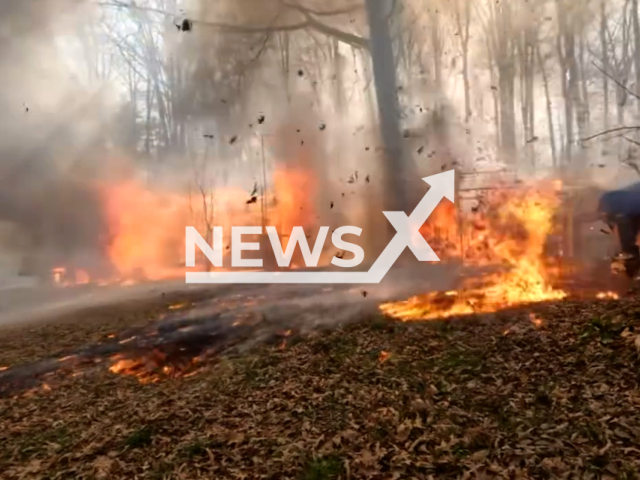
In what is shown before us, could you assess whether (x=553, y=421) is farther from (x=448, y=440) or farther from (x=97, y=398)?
(x=97, y=398)

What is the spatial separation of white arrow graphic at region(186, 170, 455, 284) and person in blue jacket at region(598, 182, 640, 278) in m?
2.26

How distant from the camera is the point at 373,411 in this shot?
3604 millimetres

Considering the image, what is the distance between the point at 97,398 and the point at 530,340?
12.2 feet

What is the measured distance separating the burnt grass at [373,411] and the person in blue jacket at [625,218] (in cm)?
215

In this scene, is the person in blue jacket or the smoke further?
the smoke

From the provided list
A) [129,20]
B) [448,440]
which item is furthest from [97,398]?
[129,20]

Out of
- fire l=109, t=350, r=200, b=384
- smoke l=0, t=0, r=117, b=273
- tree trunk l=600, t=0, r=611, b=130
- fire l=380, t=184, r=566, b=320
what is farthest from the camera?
smoke l=0, t=0, r=117, b=273

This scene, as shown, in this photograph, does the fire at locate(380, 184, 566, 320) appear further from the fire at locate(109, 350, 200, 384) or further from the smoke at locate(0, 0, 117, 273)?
the smoke at locate(0, 0, 117, 273)

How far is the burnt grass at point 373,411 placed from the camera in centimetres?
302

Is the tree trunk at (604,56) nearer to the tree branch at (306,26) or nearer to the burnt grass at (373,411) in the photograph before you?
the tree branch at (306,26)

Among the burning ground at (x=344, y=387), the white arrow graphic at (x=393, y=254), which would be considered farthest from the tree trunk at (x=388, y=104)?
the burning ground at (x=344, y=387)

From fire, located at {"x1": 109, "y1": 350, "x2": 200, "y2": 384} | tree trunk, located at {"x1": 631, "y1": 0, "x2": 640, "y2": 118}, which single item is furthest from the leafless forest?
fire, located at {"x1": 109, "y1": 350, "x2": 200, "y2": 384}

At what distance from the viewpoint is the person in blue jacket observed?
6.94m

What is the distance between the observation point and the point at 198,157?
9.15m
